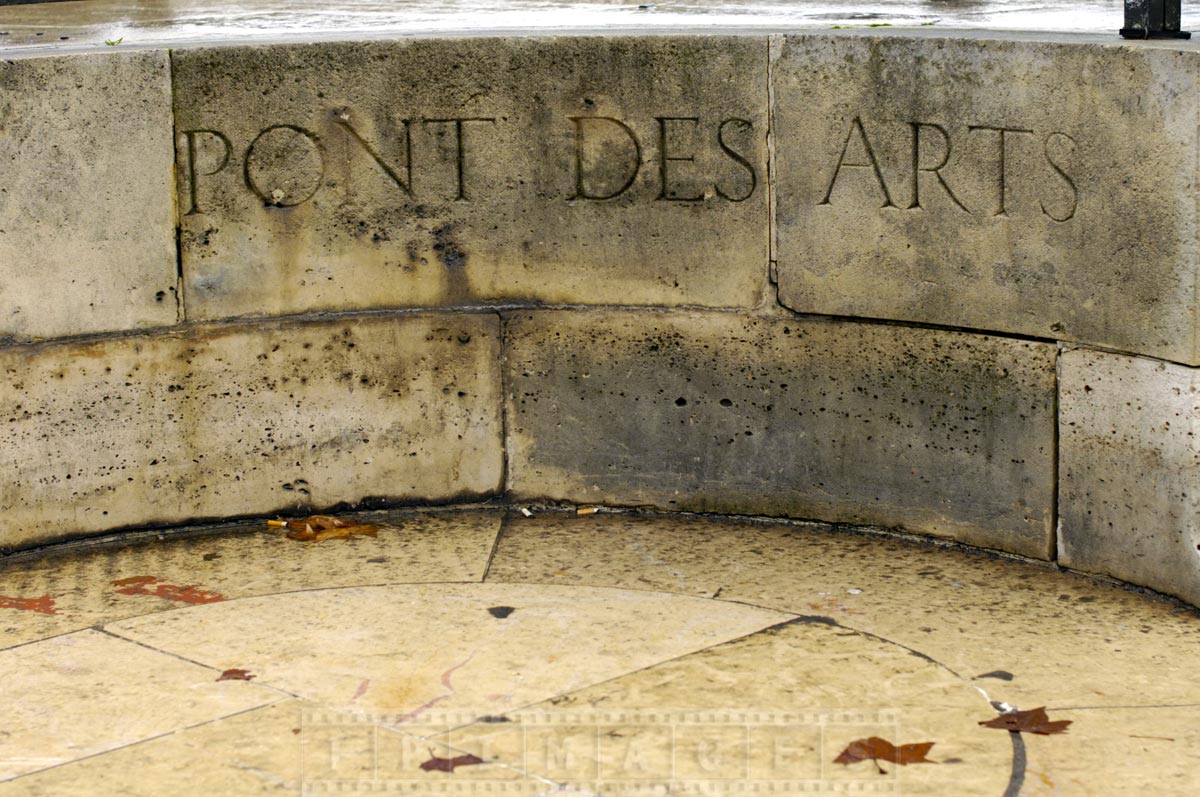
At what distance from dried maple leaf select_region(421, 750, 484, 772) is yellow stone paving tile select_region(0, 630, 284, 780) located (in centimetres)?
54

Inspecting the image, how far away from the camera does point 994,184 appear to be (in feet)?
15.4

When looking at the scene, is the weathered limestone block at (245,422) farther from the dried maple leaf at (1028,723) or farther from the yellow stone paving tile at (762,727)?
the dried maple leaf at (1028,723)

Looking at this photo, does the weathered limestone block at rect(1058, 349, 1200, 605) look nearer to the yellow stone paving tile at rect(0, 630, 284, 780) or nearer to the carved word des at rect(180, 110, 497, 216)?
the carved word des at rect(180, 110, 497, 216)

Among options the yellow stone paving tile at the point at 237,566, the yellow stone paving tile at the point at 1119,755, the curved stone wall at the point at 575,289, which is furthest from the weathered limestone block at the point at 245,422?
the yellow stone paving tile at the point at 1119,755

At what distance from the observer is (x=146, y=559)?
5.02m

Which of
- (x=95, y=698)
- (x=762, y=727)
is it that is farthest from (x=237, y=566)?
(x=762, y=727)

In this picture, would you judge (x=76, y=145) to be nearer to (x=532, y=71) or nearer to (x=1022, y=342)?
(x=532, y=71)

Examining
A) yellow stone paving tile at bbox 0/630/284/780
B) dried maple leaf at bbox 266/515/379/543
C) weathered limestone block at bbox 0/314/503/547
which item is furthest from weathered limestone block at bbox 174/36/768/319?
yellow stone paving tile at bbox 0/630/284/780

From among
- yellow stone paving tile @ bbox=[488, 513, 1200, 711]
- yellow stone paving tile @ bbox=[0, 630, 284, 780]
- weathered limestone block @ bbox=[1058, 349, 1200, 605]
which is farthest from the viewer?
weathered limestone block @ bbox=[1058, 349, 1200, 605]

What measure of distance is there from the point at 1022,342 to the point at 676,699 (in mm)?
1587

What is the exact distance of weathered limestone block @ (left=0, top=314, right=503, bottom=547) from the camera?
5.01m

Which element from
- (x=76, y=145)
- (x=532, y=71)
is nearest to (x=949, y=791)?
(x=532, y=71)

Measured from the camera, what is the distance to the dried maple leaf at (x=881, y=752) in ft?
11.6

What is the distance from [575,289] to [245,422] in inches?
43.6
